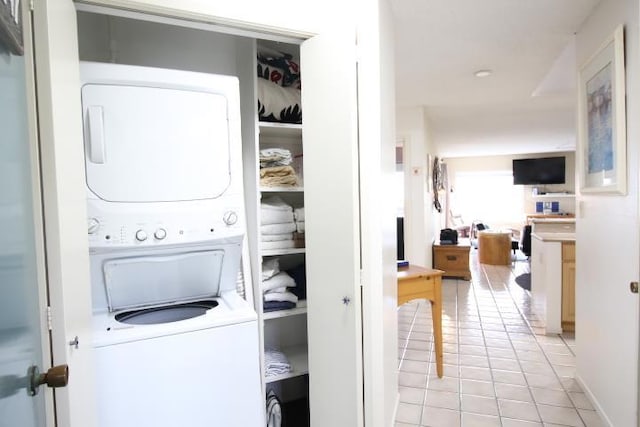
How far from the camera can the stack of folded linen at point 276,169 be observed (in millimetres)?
1985

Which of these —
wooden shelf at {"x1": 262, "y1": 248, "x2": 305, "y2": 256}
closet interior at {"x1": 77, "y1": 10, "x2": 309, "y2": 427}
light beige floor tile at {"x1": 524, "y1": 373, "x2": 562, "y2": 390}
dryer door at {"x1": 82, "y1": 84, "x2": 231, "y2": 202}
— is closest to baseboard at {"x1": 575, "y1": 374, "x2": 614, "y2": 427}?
light beige floor tile at {"x1": 524, "y1": 373, "x2": 562, "y2": 390}

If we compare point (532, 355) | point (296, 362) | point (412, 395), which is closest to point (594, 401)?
point (532, 355)

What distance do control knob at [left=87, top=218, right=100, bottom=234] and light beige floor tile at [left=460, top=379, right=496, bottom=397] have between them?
2230mm

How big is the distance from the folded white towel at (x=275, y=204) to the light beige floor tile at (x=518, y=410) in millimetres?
1640

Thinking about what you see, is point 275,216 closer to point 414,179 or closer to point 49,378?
point 49,378

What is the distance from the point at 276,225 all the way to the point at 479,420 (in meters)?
1.52

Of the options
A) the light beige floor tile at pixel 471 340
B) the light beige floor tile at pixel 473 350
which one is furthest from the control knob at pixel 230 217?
the light beige floor tile at pixel 471 340

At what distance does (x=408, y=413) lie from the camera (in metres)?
2.21

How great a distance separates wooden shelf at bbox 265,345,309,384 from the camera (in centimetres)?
194

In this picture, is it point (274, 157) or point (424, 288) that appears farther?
point (424, 288)

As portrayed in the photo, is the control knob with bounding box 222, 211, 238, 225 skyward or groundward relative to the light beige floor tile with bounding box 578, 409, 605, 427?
skyward

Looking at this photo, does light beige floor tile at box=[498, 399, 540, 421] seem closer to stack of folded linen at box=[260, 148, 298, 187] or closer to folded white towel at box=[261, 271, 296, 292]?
folded white towel at box=[261, 271, 296, 292]

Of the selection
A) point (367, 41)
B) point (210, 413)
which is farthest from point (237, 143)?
point (210, 413)

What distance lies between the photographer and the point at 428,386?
8.23 feet
